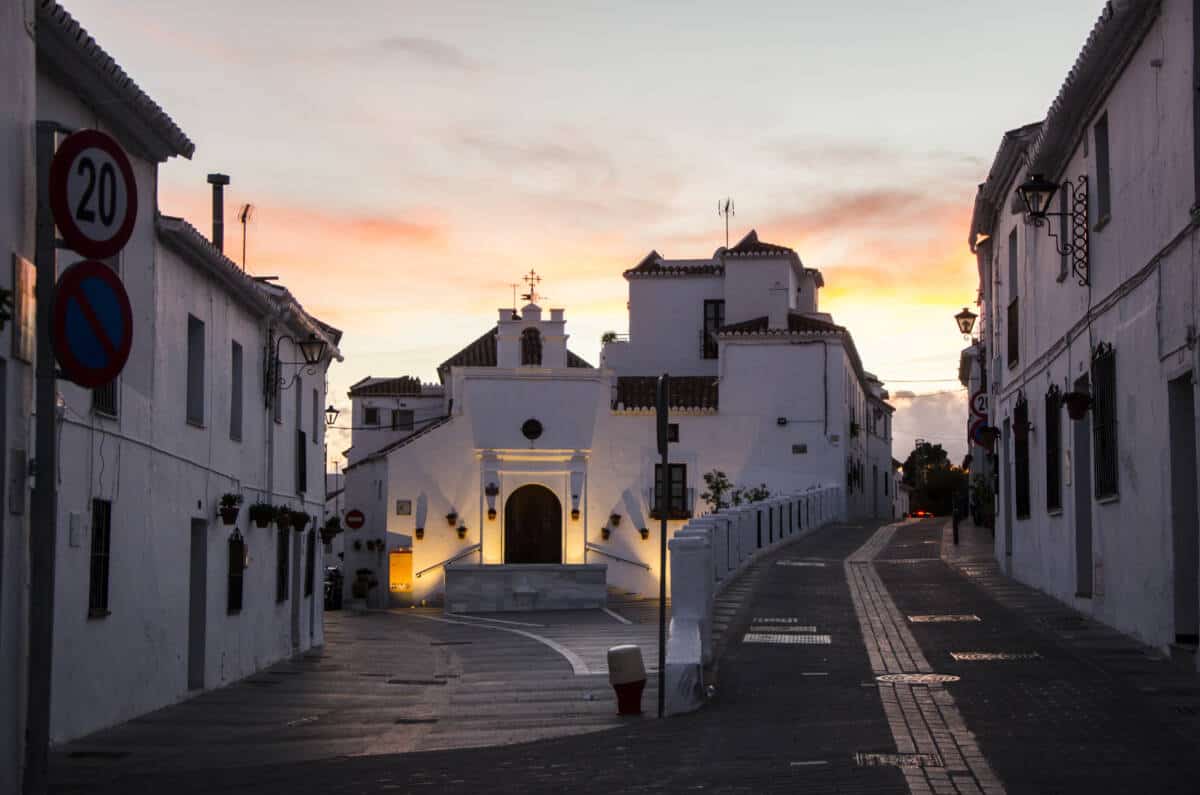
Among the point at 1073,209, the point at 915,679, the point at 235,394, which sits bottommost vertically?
the point at 915,679

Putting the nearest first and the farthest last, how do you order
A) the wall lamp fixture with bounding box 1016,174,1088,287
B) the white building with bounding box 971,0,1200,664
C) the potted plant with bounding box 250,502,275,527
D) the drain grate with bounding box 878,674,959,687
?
the drain grate with bounding box 878,674,959,687 → the white building with bounding box 971,0,1200,664 → the wall lamp fixture with bounding box 1016,174,1088,287 → the potted plant with bounding box 250,502,275,527

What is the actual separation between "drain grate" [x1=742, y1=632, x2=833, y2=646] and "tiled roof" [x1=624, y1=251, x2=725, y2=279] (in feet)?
137

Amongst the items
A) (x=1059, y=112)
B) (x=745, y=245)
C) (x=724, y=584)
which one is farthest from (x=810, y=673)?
(x=745, y=245)

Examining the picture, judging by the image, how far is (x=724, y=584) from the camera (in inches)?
971

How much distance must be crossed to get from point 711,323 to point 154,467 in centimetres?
4208

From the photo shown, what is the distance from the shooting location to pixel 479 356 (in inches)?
2452

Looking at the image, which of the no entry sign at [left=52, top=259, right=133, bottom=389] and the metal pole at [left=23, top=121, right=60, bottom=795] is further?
the metal pole at [left=23, top=121, right=60, bottom=795]

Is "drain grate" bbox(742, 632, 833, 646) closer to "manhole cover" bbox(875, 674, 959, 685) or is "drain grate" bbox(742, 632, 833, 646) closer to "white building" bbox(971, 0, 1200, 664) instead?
"manhole cover" bbox(875, 674, 959, 685)

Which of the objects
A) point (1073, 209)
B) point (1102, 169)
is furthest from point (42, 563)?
point (1073, 209)

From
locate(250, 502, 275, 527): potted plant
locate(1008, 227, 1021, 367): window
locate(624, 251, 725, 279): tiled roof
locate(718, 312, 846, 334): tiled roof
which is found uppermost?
locate(624, 251, 725, 279): tiled roof

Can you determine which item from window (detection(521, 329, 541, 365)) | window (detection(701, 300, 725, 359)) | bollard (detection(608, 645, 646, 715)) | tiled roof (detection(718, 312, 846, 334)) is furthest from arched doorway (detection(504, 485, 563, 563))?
bollard (detection(608, 645, 646, 715))

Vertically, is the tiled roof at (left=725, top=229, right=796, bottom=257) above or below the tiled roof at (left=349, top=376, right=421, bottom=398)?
above

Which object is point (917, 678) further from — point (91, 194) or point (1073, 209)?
point (91, 194)

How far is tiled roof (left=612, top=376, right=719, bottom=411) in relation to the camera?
53531 millimetres
